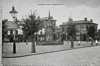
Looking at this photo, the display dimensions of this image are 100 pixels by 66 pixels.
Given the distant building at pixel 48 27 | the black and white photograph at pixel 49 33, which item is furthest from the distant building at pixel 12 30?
the distant building at pixel 48 27

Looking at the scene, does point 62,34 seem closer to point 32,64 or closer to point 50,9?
point 50,9

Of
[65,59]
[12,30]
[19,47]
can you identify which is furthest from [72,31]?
[12,30]

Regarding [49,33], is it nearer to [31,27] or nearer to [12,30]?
[31,27]

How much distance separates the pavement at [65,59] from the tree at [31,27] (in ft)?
0.95

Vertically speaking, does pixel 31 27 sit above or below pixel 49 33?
above

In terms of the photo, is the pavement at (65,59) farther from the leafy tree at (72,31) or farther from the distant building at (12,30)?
the distant building at (12,30)

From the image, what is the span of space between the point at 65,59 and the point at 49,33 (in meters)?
0.59

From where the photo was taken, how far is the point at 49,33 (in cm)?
246

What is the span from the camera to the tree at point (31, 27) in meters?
2.43

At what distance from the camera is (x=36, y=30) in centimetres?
247

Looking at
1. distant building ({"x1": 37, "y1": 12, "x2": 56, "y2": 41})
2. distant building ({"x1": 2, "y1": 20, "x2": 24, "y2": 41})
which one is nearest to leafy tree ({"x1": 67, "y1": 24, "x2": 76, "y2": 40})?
distant building ({"x1": 37, "y1": 12, "x2": 56, "y2": 41})

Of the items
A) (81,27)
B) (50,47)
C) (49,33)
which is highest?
(81,27)

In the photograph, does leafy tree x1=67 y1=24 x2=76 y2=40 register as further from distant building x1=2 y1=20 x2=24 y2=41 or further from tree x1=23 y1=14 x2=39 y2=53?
distant building x1=2 y1=20 x2=24 y2=41

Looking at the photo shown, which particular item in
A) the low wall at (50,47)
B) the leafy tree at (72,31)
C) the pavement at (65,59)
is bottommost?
the pavement at (65,59)
